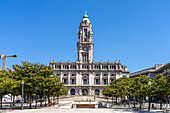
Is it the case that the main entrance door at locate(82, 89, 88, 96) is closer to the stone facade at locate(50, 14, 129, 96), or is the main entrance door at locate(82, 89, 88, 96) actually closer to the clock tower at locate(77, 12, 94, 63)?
the stone facade at locate(50, 14, 129, 96)

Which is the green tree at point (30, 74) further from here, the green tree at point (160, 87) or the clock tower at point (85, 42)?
the clock tower at point (85, 42)

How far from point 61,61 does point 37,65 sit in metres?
73.6

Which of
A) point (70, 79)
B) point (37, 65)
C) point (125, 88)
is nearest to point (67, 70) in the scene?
point (70, 79)

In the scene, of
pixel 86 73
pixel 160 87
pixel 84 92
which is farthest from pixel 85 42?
pixel 160 87

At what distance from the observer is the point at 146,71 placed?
409ft

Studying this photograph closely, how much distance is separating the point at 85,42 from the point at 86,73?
64.2 ft

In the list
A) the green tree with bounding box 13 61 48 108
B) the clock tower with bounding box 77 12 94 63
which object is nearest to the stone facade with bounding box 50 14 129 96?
the clock tower with bounding box 77 12 94 63

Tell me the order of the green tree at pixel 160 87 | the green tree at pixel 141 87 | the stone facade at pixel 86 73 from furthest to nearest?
the stone facade at pixel 86 73
the green tree at pixel 141 87
the green tree at pixel 160 87

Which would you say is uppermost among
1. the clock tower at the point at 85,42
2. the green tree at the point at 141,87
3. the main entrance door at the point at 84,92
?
the clock tower at the point at 85,42

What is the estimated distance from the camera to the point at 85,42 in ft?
445

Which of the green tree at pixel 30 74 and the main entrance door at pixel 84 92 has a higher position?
the green tree at pixel 30 74

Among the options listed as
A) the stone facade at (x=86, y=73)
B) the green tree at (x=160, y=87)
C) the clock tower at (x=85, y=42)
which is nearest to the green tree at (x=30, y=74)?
the green tree at (x=160, y=87)

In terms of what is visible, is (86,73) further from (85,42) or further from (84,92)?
(85,42)

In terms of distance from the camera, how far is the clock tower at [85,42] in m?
134
